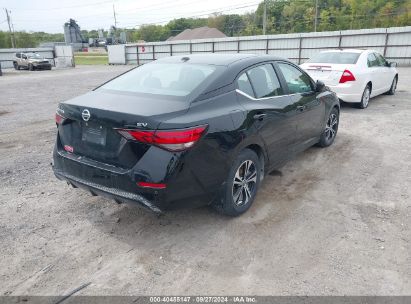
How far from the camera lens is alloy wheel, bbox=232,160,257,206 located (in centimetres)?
361

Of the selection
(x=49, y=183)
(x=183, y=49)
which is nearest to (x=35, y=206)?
(x=49, y=183)

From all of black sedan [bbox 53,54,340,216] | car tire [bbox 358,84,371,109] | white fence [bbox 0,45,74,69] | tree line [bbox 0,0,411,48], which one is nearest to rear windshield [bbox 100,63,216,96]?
black sedan [bbox 53,54,340,216]

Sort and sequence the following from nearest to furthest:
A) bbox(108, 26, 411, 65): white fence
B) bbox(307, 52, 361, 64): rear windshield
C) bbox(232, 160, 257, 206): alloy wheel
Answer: bbox(232, 160, 257, 206): alloy wheel < bbox(307, 52, 361, 64): rear windshield < bbox(108, 26, 411, 65): white fence

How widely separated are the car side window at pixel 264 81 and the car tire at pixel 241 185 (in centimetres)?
75

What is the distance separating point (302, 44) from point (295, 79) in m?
24.8

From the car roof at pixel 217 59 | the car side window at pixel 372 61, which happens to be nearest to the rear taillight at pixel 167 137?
the car roof at pixel 217 59

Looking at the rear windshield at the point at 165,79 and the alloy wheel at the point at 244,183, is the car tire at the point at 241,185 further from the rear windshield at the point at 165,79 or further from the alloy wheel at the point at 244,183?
the rear windshield at the point at 165,79

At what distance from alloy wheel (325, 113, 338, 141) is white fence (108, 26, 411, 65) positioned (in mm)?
21952

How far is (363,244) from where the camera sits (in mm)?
3229

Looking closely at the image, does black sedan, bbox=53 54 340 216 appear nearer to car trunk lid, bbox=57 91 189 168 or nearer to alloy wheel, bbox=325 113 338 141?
car trunk lid, bbox=57 91 189 168

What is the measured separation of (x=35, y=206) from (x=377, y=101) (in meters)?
9.87

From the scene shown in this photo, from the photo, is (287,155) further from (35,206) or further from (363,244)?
(35,206)

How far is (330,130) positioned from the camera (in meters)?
6.04

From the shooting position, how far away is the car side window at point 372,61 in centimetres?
921
